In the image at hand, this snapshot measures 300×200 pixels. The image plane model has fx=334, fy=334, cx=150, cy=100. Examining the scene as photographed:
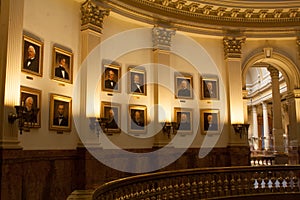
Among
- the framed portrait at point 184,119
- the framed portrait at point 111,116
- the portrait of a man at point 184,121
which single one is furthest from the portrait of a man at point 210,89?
the framed portrait at point 111,116

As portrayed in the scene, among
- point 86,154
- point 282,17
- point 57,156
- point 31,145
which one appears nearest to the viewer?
point 31,145

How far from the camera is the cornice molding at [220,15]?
12101 millimetres

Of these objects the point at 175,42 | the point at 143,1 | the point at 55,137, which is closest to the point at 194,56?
the point at 175,42

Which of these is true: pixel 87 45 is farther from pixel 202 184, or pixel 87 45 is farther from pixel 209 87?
pixel 209 87

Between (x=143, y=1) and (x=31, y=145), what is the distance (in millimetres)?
6452

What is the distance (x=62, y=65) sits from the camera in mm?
9289

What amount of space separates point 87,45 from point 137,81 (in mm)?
2489

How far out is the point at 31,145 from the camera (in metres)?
8.04

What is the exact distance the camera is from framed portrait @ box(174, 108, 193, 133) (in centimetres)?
1262

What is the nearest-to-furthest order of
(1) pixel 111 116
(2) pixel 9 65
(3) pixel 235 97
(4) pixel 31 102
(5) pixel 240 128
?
(2) pixel 9 65, (4) pixel 31 102, (1) pixel 111 116, (5) pixel 240 128, (3) pixel 235 97

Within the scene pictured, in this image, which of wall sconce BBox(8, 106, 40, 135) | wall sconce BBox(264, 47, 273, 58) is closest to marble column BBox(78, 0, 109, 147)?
wall sconce BBox(8, 106, 40, 135)

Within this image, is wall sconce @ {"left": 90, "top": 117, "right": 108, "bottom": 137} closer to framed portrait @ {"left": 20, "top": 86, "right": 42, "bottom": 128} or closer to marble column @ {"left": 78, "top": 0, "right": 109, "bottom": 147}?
marble column @ {"left": 78, "top": 0, "right": 109, "bottom": 147}

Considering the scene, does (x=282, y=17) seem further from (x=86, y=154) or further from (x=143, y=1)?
(x=86, y=154)

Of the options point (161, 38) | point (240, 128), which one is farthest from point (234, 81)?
point (161, 38)
